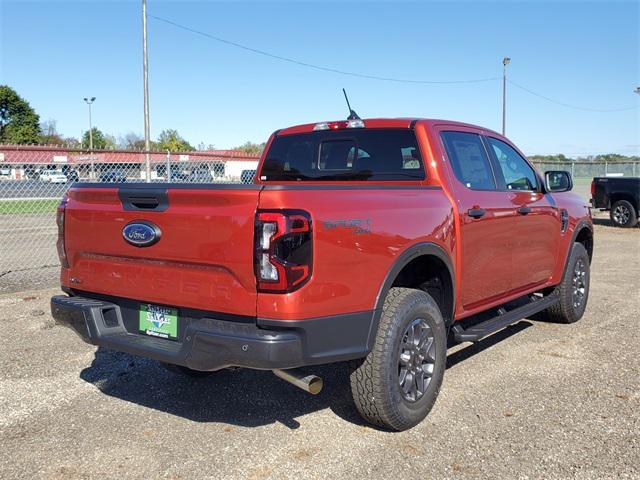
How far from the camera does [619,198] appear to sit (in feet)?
54.0

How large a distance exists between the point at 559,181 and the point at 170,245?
396 centimetres

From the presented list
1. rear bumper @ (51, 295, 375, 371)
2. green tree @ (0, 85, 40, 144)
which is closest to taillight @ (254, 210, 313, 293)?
rear bumper @ (51, 295, 375, 371)

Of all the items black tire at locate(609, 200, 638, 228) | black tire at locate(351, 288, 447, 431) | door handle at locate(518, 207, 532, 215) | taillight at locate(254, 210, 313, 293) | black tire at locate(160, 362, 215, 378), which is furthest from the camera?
black tire at locate(609, 200, 638, 228)

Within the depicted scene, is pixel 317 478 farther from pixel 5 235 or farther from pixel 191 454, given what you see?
pixel 5 235

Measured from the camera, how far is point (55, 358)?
5.12 meters

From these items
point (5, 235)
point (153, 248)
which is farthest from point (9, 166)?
point (153, 248)

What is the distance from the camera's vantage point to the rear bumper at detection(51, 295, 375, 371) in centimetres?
296

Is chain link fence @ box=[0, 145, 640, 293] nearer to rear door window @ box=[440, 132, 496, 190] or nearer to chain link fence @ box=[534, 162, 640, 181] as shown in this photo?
rear door window @ box=[440, 132, 496, 190]

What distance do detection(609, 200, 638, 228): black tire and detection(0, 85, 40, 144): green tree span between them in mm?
75385

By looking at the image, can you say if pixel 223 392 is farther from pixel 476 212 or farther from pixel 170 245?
pixel 476 212

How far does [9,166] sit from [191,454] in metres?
7.48

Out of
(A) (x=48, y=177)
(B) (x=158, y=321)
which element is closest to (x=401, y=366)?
(B) (x=158, y=321)

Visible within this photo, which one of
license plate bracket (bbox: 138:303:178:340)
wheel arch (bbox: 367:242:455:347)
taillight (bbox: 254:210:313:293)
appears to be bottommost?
license plate bracket (bbox: 138:303:178:340)

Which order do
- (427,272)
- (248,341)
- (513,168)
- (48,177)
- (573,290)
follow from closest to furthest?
(248,341)
(427,272)
(513,168)
(573,290)
(48,177)
